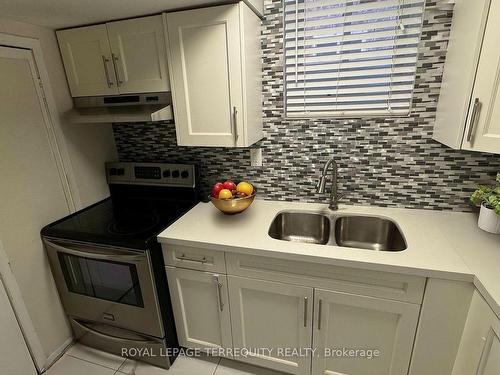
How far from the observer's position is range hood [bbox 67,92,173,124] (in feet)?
4.73

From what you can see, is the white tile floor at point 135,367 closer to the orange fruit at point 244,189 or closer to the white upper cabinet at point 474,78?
the orange fruit at point 244,189

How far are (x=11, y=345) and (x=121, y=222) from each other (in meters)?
0.83

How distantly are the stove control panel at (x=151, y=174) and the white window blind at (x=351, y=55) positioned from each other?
2.76ft

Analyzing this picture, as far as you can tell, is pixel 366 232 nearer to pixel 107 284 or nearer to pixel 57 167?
pixel 107 284

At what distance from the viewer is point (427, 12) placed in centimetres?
131

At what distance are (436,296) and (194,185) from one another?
1.40m

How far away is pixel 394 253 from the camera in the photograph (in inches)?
45.9

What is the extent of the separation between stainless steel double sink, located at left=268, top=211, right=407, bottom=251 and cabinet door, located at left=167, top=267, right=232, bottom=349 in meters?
0.44

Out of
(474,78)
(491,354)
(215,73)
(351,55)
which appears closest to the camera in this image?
(491,354)

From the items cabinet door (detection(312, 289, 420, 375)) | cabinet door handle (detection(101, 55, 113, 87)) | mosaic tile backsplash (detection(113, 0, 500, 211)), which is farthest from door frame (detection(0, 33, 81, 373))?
cabinet door (detection(312, 289, 420, 375))

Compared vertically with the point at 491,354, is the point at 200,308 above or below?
below

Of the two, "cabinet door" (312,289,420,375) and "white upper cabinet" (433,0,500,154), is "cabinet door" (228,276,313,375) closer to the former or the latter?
"cabinet door" (312,289,420,375)

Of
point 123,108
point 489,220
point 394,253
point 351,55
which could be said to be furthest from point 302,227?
point 123,108

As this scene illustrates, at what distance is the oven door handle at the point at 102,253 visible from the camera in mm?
1385
